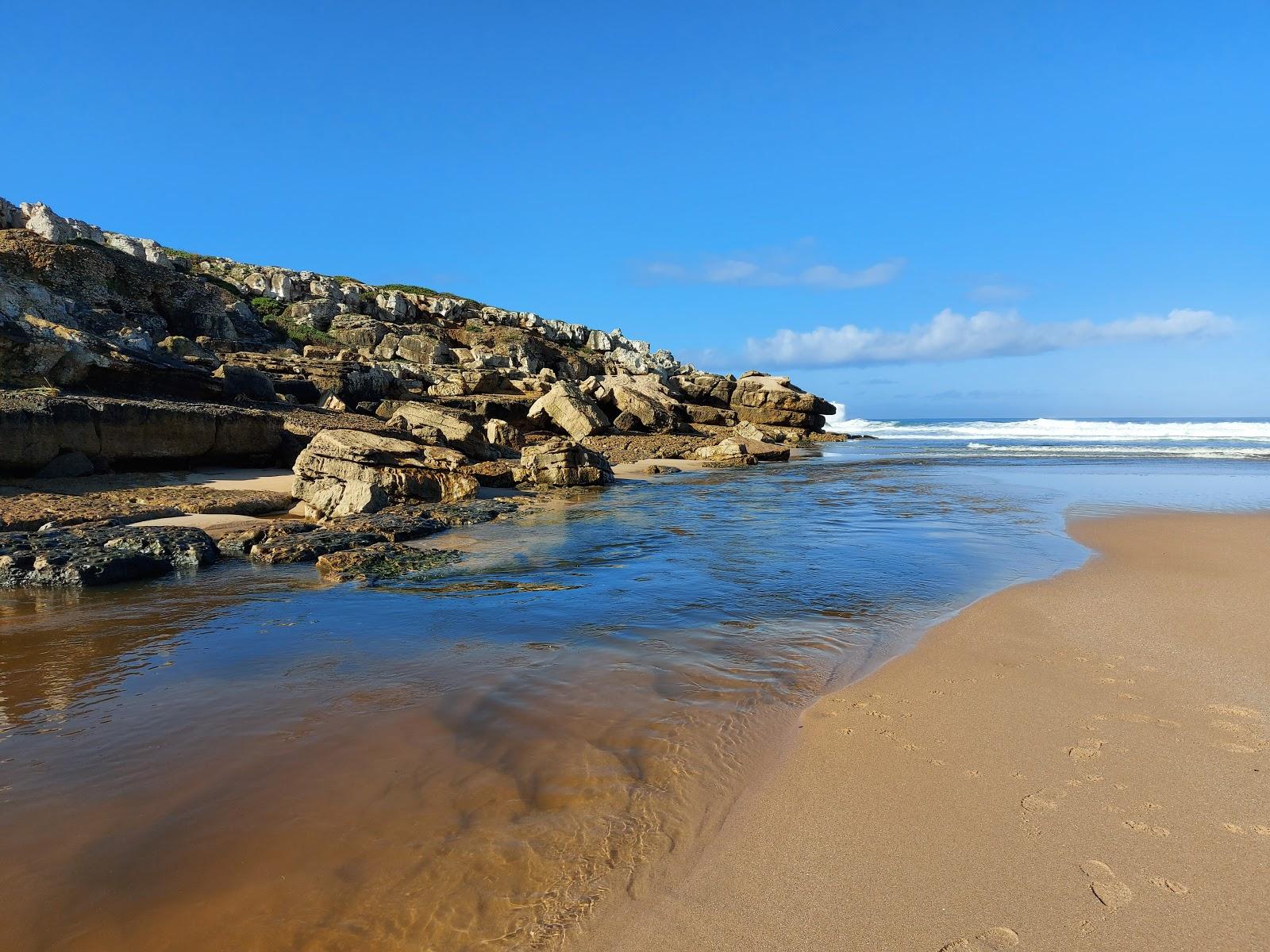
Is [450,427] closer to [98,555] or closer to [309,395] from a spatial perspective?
[309,395]

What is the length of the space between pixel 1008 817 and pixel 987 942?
2.61ft

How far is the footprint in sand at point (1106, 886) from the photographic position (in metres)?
2.27

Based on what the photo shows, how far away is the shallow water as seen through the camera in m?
2.34

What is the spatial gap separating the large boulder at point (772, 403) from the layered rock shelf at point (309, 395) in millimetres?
112

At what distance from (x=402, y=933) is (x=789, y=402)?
133 ft

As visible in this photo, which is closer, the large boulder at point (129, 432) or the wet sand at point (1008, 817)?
the wet sand at point (1008, 817)

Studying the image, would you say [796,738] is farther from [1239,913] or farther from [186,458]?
[186,458]

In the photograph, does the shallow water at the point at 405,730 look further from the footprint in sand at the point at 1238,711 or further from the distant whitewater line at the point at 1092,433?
the distant whitewater line at the point at 1092,433

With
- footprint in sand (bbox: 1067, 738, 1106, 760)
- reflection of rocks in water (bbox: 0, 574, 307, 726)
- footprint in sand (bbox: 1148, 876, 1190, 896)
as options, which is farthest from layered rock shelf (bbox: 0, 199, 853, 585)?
footprint in sand (bbox: 1148, 876, 1190, 896)

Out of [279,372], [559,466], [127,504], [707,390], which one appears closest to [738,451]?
[559,466]

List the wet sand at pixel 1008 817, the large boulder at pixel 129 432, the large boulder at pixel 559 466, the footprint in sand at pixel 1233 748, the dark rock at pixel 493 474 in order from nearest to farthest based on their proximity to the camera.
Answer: the wet sand at pixel 1008 817, the footprint in sand at pixel 1233 748, the large boulder at pixel 129 432, the dark rock at pixel 493 474, the large boulder at pixel 559 466

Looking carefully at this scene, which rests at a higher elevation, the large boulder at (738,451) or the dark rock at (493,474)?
the large boulder at (738,451)

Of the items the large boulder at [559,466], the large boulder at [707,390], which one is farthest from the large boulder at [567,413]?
the large boulder at [707,390]

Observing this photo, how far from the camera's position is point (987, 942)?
212 centimetres
